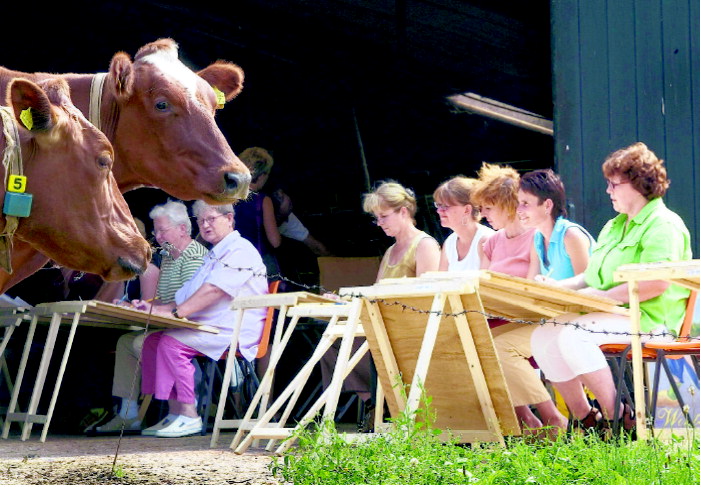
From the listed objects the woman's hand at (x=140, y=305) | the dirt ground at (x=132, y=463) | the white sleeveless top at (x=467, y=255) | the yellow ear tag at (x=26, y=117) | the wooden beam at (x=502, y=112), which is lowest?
the dirt ground at (x=132, y=463)

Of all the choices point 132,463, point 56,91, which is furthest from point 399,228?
point 56,91

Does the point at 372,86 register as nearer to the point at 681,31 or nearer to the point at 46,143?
the point at 681,31

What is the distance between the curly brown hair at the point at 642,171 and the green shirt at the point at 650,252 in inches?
2.2

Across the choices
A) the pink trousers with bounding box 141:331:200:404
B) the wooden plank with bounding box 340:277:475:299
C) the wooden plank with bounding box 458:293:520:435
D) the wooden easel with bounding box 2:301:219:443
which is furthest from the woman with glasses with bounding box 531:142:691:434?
the pink trousers with bounding box 141:331:200:404

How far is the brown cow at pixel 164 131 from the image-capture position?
4770 mm

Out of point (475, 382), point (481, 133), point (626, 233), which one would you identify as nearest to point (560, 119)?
point (626, 233)

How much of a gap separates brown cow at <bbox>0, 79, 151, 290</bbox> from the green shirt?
2.11 m

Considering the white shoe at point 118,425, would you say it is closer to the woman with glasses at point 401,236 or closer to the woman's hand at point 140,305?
the woman's hand at point 140,305

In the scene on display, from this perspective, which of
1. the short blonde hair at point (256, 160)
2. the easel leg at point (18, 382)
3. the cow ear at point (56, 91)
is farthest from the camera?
the short blonde hair at point (256, 160)

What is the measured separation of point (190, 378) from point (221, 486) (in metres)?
2.79

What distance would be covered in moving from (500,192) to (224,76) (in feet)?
4.87

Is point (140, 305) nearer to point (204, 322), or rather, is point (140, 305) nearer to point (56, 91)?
point (204, 322)

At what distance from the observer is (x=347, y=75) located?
391 inches

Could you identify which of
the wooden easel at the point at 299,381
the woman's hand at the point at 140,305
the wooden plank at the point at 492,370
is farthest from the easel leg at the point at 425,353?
the woman's hand at the point at 140,305
